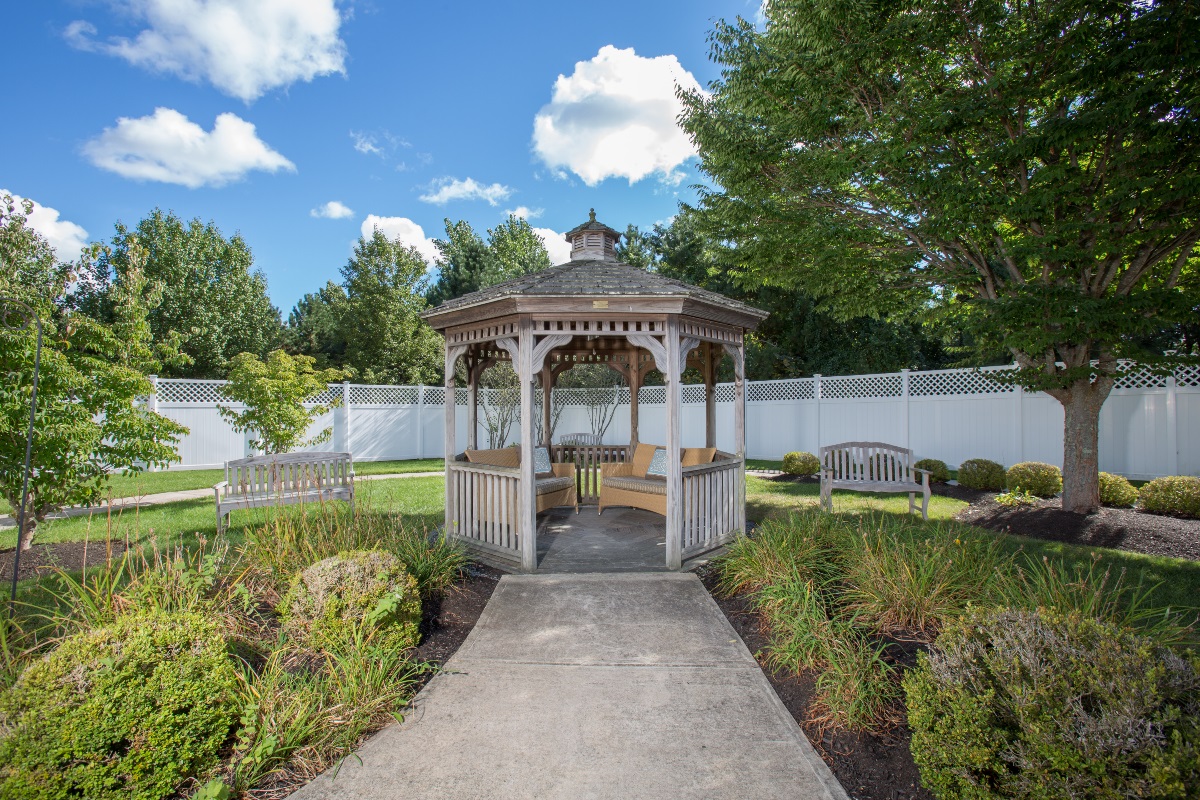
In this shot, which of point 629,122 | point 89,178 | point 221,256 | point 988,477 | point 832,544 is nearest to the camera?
point 832,544

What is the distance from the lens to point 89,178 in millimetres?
13680

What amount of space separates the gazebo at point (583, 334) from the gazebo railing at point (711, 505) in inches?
0.4

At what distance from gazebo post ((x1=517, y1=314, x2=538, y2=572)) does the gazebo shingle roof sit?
15.7 inches

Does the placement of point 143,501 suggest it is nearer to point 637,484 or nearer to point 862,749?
point 637,484

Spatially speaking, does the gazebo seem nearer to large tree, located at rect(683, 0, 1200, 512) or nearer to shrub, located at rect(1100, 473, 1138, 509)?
large tree, located at rect(683, 0, 1200, 512)

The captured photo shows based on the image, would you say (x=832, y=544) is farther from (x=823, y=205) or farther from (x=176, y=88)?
(x=176, y=88)

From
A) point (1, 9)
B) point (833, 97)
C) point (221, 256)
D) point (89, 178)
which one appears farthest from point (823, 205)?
point (221, 256)

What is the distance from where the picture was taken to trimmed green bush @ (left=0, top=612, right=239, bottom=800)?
198 centimetres

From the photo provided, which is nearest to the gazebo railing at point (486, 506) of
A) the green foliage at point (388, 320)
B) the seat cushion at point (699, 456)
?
the seat cushion at point (699, 456)

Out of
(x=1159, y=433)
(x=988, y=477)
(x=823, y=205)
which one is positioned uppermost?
(x=823, y=205)

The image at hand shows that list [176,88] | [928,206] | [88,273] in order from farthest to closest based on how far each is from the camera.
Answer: [88,273] < [176,88] < [928,206]

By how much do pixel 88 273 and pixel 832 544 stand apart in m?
Answer: 28.6

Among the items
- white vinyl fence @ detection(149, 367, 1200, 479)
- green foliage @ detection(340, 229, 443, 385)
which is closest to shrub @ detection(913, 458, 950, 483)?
white vinyl fence @ detection(149, 367, 1200, 479)

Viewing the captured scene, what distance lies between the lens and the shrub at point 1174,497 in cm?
677
